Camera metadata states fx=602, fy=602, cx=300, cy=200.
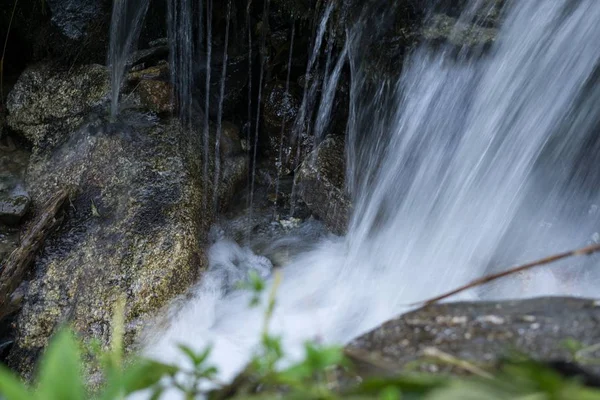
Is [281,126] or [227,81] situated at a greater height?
[227,81]

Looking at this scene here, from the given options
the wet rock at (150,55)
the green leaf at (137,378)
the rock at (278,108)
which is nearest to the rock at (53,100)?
the wet rock at (150,55)

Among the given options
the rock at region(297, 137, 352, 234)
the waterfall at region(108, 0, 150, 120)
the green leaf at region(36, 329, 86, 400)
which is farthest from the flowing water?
the green leaf at region(36, 329, 86, 400)

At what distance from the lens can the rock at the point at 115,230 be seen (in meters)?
3.78

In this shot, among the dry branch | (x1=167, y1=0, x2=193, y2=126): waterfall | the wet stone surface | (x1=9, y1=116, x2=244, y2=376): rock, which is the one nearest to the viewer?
(x1=9, y1=116, x2=244, y2=376): rock

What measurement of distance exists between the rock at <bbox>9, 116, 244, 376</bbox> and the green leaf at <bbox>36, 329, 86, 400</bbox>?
294 cm

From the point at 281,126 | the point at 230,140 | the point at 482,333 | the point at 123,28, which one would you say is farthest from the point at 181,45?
the point at 482,333

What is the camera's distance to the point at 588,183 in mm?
3701

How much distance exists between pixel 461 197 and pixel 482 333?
2684mm

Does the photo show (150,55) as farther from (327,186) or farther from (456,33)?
(456,33)

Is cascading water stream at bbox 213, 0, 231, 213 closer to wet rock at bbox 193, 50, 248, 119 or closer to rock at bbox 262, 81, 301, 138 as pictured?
wet rock at bbox 193, 50, 248, 119

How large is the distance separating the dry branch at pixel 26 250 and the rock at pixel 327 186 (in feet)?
6.03

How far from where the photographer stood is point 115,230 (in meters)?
4.20

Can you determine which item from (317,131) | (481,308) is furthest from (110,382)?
(317,131)

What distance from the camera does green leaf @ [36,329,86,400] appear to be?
0.77 m
